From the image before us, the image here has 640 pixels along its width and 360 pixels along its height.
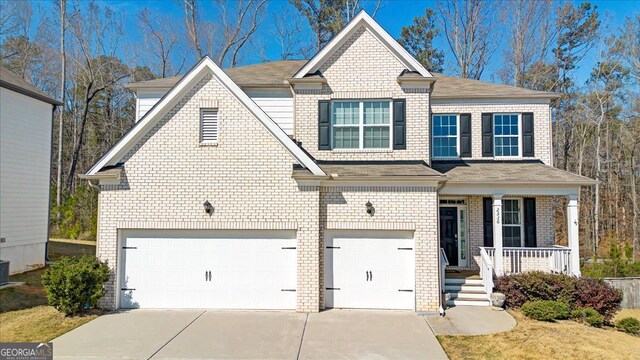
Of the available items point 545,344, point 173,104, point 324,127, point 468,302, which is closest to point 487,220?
point 468,302

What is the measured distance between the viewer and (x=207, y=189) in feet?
34.5

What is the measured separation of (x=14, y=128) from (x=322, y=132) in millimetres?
11565

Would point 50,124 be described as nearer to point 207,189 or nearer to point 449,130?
point 207,189

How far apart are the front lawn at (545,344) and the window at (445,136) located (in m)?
6.87

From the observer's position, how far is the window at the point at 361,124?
474 inches

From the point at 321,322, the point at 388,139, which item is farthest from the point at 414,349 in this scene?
the point at 388,139

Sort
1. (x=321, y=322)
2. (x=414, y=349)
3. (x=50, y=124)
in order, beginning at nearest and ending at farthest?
(x=414, y=349) < (x=321, y=322) < (x=50, y=124)

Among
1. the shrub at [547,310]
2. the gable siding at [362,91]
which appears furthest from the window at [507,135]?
the shrub at [547,310]

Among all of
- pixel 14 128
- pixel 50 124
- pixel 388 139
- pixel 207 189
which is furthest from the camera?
pixel 50 124

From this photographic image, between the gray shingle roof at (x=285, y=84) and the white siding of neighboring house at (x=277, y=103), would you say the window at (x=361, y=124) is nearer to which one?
the white siding of neighboring house at (x=277, y=103)

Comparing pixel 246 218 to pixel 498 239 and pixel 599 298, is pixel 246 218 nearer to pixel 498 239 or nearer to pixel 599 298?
pixel 498 239

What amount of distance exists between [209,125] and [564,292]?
10.7 metres

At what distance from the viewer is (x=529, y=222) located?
14.1 m

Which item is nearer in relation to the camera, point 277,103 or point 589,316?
point 589,316
